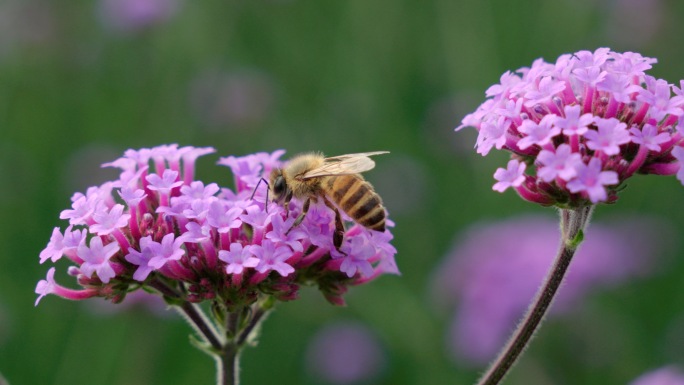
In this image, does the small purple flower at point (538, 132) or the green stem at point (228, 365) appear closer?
the small purple flower at point (538, 132)

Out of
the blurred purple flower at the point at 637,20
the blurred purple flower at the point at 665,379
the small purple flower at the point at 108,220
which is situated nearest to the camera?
the small purple flower at the point at 108,220

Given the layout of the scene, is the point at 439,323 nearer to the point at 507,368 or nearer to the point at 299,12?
the point at 507,368

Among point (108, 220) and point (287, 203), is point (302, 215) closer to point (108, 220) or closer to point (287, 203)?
point (287, 203)

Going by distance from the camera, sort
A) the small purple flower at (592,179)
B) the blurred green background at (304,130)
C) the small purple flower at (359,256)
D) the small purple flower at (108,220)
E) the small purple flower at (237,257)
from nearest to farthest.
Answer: the small purple flower at (592,179) < the small purple flower at (237,257) < the small purple flower at (108,220) < the small purple flower at (359,256) < the blurred green background at (304,130)

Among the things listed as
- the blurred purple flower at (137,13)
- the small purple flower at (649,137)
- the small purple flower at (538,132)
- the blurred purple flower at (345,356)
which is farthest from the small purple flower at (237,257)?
the blurred purple flower at (137,13)

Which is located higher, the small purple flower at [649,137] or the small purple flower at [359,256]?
the small purple flower at [649,137]

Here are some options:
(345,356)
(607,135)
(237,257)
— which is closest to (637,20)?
(345,356)

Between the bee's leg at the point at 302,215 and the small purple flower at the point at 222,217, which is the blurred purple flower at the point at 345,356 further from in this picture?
the small purple flower at the point at 222,217
